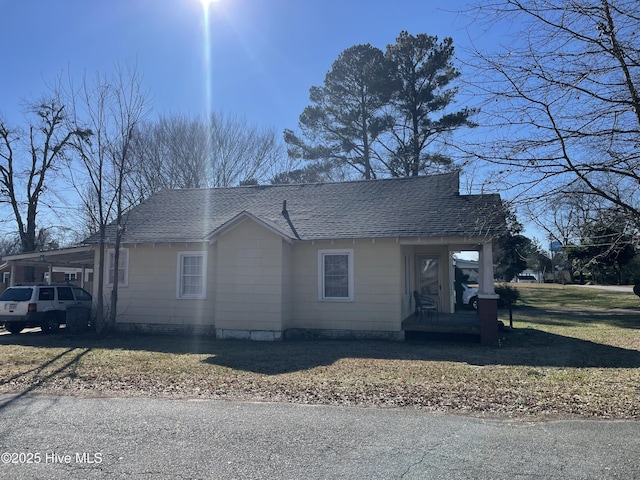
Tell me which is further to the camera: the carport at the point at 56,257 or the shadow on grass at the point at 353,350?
the carport at the point at 56,257

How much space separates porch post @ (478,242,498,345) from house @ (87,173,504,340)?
0.18ft

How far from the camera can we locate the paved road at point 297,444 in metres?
4.13

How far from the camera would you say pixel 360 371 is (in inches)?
333

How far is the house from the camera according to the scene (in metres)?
12.4

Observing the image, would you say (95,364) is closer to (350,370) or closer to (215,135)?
(350,370)

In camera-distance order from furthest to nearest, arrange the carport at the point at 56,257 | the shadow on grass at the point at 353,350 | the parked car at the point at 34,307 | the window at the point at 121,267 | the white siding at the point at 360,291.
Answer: the carport at the point at 56,257 → the window at the point at 121,267 → the parked car at the point at 34,307 → the white siding at the point at 360,291 → the shadow on grass at the point at 353,350

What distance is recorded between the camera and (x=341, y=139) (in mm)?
29156

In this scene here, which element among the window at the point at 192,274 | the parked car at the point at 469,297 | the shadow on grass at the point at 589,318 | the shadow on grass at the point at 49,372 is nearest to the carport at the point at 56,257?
the window at the point at 192,274

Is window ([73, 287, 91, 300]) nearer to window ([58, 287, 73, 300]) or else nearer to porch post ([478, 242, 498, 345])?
window ([58, 287, 73, 300])

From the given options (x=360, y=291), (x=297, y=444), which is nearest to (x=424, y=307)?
(x=360, y=291)

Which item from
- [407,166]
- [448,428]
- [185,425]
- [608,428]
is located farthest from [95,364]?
[407,166]

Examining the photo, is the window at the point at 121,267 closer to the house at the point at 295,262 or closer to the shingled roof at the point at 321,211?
the house at the point at 295,262

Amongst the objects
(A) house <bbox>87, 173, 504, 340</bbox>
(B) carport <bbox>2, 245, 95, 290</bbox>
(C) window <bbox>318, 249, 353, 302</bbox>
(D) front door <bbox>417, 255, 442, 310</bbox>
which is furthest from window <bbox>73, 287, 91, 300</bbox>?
(D) front door <bbox>417, 255, 442, 310</bbox>

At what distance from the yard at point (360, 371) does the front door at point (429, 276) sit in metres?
3.33
